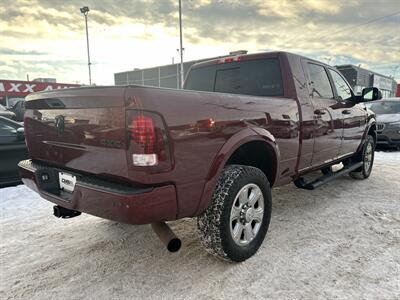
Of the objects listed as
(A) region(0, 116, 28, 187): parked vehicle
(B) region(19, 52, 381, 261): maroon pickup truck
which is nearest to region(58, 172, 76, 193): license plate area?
(B) region(19, 52, 381, 261): maroon pickup truck

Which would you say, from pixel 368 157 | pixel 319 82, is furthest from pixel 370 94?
pixel 319 82

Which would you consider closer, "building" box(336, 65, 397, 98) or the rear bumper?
the rear bumper

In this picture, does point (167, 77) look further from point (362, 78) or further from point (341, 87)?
point (341, 87)

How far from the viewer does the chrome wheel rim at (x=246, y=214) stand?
282 centimetres

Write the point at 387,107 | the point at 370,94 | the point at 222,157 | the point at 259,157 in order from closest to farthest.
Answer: the point at 222,157, the point at 259,157, the point at 370,94, the point at 387,107

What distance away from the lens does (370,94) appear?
17.0 feet

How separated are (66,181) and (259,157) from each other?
1816 millimetres

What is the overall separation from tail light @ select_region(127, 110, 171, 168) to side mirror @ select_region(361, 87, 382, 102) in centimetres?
402

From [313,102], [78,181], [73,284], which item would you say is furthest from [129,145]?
[313,102]

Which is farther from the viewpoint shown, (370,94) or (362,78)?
(362,78)

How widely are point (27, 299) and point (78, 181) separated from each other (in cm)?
94

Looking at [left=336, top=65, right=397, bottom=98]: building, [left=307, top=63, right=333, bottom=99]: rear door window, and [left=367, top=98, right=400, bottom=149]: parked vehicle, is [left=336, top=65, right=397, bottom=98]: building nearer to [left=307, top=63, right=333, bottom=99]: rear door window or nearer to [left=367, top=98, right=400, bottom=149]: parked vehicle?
[left=367, top=98, right=400, bottom=149]: parked vehicle

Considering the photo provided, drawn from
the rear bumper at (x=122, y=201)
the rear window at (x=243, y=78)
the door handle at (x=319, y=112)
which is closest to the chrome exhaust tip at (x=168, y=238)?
the rear bumper at (x=122, y=201)

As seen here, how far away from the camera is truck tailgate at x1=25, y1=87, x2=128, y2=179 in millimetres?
2201
